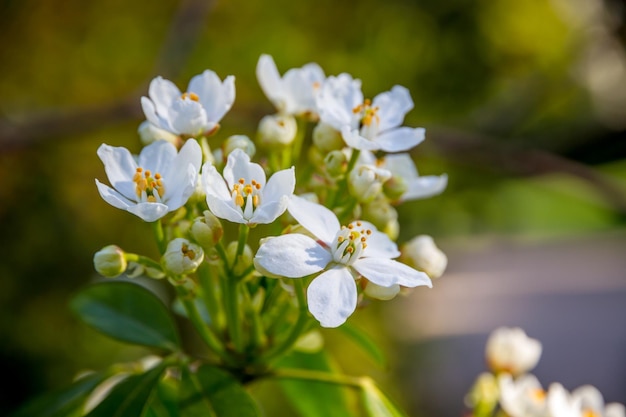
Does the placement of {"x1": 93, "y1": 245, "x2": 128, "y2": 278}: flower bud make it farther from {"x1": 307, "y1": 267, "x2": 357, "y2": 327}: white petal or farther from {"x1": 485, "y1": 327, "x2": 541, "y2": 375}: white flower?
{"x1": 485, "y1": 327, "x2": 541, "y2": 375}: white flower

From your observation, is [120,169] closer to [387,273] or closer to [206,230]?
[206,230]

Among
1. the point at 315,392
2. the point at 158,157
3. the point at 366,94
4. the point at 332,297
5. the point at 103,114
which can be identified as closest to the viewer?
the point at 332,297

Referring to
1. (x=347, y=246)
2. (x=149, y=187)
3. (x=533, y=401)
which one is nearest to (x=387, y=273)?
(x=347, y=246)

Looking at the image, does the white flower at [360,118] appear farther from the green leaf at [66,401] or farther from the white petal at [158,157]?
the green leaf at [66,401]

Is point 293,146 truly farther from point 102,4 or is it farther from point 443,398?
point 443,398

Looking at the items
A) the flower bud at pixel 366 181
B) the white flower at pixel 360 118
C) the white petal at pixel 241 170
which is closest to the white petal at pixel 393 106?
the white flower at pixel 360 118

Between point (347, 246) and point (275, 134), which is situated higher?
point (275, 134)

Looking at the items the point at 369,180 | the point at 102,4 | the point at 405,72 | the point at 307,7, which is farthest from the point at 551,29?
the point at 369,180
